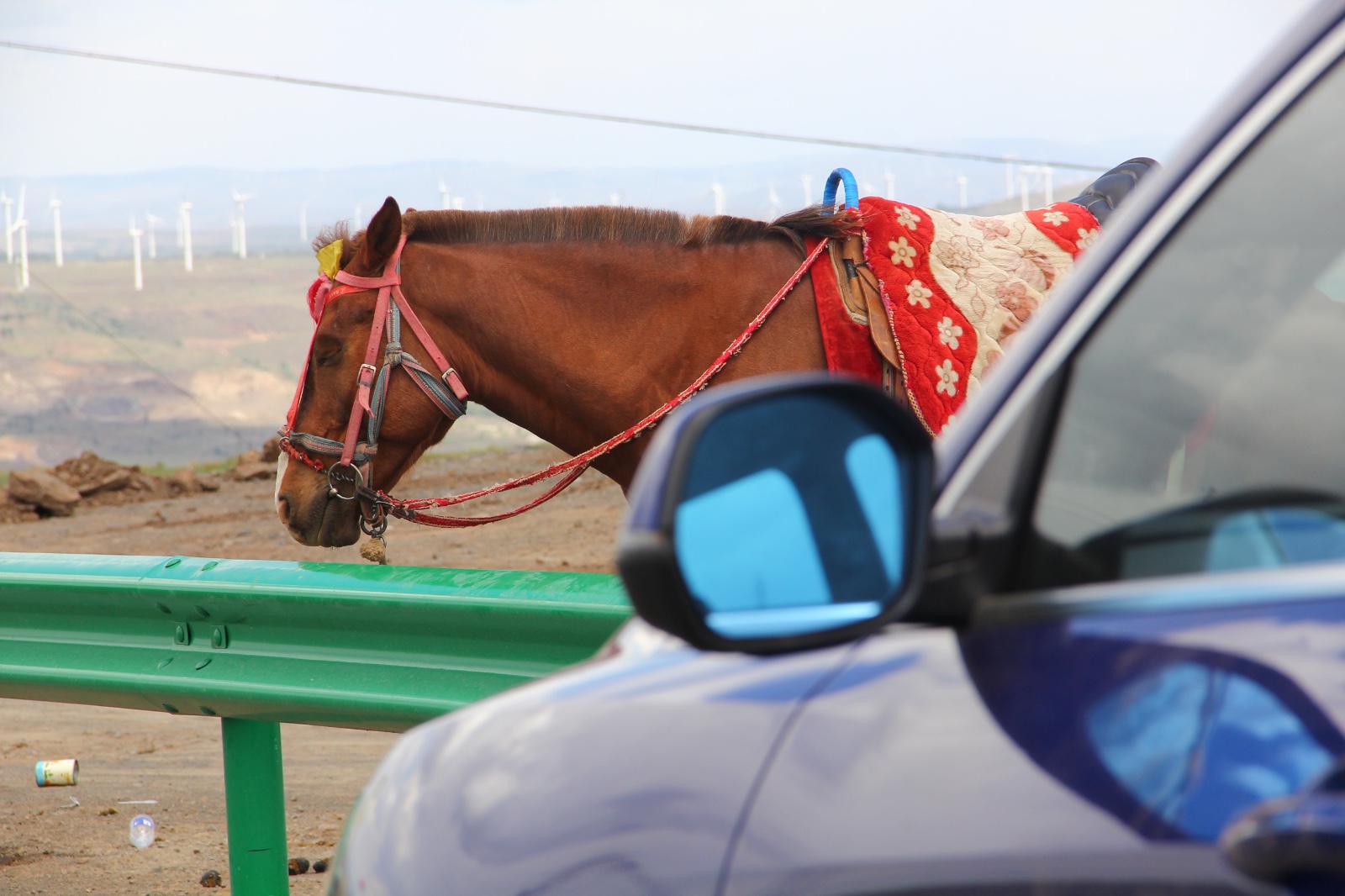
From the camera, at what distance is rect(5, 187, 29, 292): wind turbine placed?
32.9 metres

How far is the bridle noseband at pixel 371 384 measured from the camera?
15.1 ft

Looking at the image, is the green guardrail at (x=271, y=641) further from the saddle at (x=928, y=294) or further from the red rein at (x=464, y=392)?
the saddle at (x=928, y=294)

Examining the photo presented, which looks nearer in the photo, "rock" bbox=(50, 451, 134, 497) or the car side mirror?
the car side mirror

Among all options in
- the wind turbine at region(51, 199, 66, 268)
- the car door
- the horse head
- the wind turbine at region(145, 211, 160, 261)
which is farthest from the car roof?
the wind turbine at region(51, 199, 66, 268)

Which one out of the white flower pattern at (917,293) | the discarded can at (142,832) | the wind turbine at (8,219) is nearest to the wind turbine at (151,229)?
the wind turbine at (8,219)

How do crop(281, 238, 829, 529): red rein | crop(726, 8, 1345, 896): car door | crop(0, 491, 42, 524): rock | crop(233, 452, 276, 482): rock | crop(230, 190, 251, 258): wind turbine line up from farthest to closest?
crop(230, 190, 251, 258): wind turbine
crop(233, 452, 276, 482): rock
crop(0, 491, 42, 524): rock
crop(281, 238, 829, 529): red rein
crop(726, 8, 1345, 896): car door

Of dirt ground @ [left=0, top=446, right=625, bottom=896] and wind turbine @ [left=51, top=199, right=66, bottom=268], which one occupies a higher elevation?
dirt ground @ [left=0, top=446, right=625, bottom=896]

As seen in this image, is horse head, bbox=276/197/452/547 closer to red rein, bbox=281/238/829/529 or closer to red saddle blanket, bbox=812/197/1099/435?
red rein, bbox=281/238/829/529

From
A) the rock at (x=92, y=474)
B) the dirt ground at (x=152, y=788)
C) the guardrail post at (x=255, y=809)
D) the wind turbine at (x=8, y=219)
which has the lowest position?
the wind turbine at (x=8, y=219)

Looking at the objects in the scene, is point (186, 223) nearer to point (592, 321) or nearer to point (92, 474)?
point (92, 474)

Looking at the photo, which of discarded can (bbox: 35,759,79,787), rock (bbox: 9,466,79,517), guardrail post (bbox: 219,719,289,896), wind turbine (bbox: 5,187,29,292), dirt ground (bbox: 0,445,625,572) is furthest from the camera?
wind turbine (bbox: 5,187,29,292)

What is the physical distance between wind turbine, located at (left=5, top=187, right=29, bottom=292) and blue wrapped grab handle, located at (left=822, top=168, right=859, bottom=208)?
97.5ft

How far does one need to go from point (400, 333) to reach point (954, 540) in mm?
3699

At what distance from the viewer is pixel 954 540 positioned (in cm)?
113
